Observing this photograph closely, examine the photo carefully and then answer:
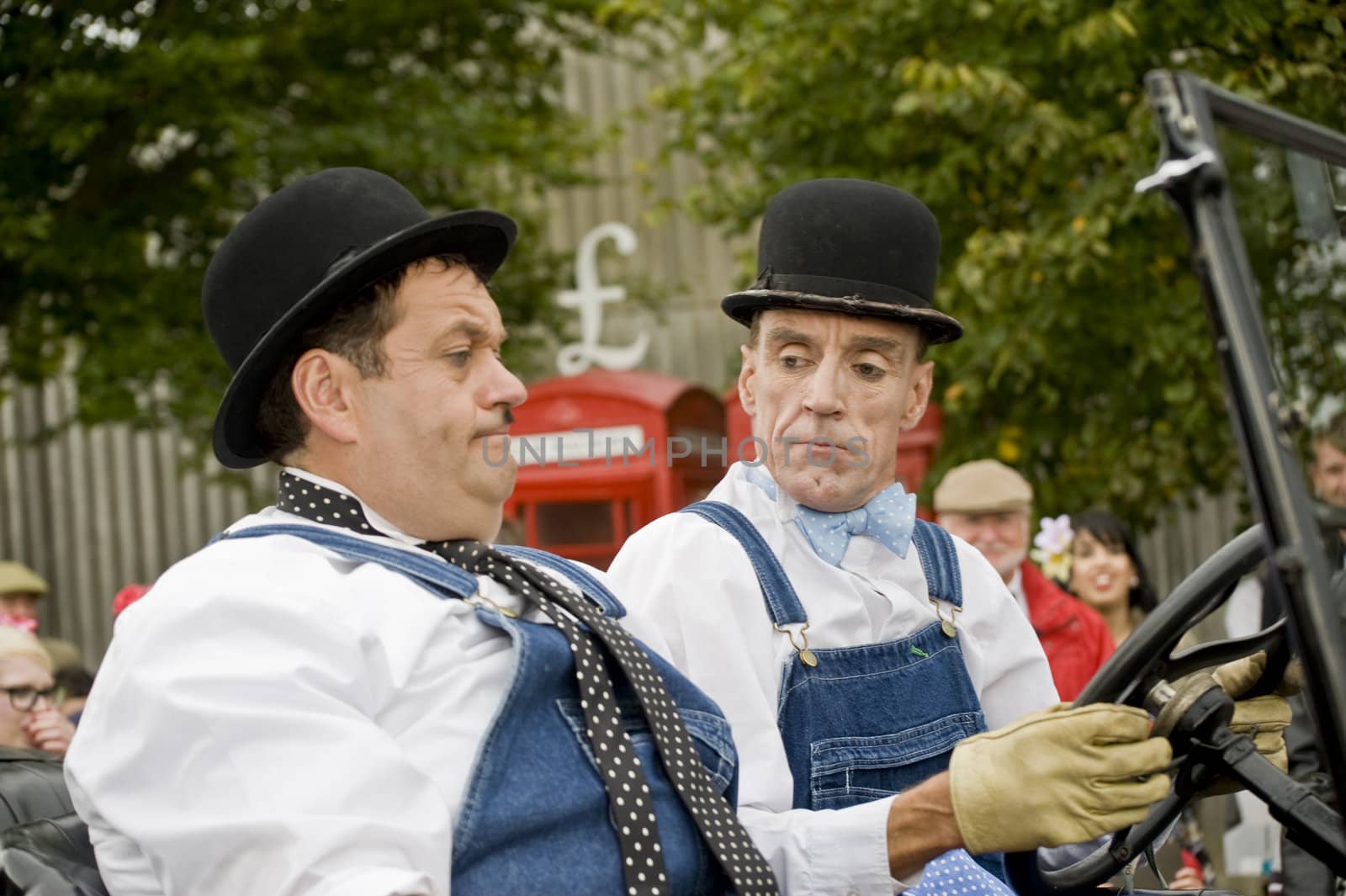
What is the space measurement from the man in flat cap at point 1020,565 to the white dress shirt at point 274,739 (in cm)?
311

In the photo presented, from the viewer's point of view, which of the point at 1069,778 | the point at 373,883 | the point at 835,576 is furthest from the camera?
the point at 835,576

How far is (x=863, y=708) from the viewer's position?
2268 mm

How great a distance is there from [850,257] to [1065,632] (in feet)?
8.46

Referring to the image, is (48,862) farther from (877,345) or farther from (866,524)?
(877,345)

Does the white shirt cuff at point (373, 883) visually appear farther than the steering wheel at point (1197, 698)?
No

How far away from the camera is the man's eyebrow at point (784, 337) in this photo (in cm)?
242

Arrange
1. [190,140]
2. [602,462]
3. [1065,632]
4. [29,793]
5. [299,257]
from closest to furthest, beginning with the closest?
[299,257] < [29,793] < [1065,632] < [602,462] < [190,140]

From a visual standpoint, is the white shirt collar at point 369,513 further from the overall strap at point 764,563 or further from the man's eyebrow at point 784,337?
the man's eyebrow at point 784,337

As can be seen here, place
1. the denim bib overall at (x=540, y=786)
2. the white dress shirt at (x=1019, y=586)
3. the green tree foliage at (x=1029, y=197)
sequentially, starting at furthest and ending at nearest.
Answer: the green tree foliage at (x=1029, y=197) < the white dress shirt at (x=1019, y=586) < the denim bib overall at (x=540, y=786)

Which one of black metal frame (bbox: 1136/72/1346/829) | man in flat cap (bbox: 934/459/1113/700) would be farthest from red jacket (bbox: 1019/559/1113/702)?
black metal frame (bbox: 1136/72/1346/829)

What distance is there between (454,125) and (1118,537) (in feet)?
14.1

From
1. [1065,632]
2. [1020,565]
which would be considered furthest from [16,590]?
[1065,632]

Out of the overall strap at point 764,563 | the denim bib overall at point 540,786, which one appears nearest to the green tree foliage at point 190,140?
the overall strap at point 764,563

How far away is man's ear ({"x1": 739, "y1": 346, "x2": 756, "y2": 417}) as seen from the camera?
2.54 m
